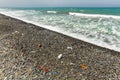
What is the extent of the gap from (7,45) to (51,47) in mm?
2132

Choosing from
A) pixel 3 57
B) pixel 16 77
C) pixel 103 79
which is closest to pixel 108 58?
pixel 103 79

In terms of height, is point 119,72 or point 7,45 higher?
point 7,45

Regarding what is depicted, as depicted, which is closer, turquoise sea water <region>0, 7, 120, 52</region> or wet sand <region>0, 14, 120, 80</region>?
wet sand <region>0, 14, 120, 80</region>

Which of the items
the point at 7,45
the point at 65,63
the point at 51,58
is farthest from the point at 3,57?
the point at 65,63

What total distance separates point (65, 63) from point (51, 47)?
1.96 meters

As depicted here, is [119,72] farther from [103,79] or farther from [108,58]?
[108,58]

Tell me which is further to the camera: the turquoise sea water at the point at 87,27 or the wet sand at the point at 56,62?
the turquoise sea water at the point at 87,27

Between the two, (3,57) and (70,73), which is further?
(3,57)

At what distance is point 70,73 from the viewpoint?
16.3ft

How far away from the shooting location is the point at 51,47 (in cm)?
745

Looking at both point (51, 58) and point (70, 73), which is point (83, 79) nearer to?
point (70, 73)

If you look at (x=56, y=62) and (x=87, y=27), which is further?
(x=87, y=27)

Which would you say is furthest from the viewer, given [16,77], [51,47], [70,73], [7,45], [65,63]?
[51,47]

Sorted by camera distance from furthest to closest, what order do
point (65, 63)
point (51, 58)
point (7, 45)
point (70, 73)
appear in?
1. point (7, 45)
2. point (51, 58)
3. point (65, 63)
4. point (70, 73)
